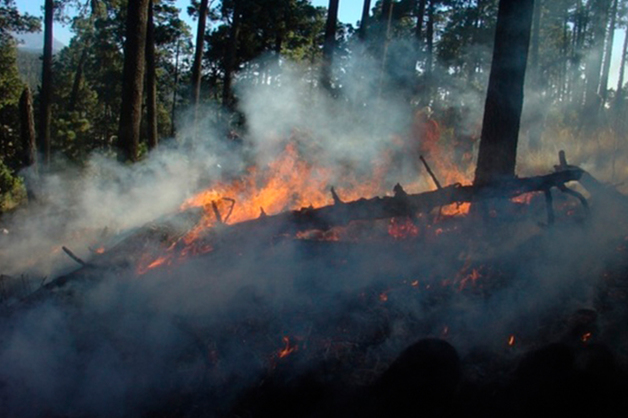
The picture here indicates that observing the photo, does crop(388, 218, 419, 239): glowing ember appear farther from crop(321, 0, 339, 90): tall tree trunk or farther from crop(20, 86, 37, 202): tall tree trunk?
crop(20, 86, 37, 202): tall tree trunk

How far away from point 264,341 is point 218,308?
0.93 meters

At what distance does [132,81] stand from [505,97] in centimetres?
762

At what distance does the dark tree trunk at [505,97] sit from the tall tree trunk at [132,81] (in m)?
7.16

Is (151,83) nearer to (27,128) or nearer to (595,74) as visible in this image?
→ (27,128)

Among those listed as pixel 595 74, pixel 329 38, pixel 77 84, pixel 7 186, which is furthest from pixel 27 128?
Result: pixel 595 74

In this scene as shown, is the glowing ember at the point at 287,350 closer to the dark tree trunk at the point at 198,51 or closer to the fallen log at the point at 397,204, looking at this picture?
the fallen log at the point at 397,204

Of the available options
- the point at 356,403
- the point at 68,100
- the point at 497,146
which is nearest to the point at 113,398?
the point at 356,403

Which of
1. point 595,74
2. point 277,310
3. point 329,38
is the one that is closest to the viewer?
point 277,310

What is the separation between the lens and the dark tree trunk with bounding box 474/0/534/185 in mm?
7047

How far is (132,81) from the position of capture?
9.88m

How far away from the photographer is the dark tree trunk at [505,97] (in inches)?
277

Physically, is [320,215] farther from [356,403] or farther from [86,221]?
[86,221]

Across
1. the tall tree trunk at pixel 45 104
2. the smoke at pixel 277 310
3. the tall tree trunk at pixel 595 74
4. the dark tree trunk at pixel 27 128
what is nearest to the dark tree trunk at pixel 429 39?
the tall tree trunk at pixel 595 74

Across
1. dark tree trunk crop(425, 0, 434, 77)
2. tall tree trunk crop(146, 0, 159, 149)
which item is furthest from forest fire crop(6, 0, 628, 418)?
dark tree trunk crop(425, 0, 434, 77)
